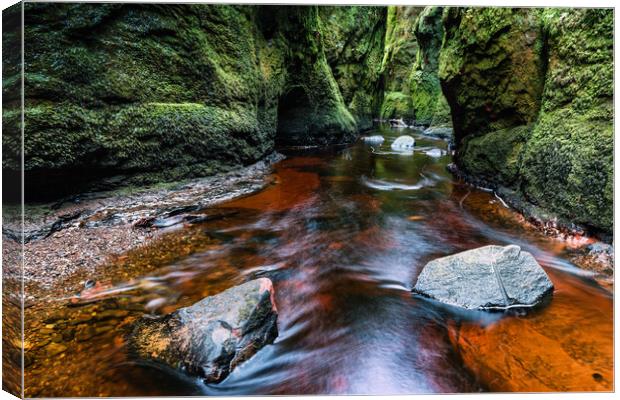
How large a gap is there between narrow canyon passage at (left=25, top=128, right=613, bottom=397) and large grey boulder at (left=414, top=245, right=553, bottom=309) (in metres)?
0.10

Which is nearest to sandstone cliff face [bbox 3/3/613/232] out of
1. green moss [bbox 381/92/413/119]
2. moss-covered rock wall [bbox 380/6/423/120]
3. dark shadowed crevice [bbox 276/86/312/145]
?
dark shadowed crevice [bbox 276/86/312/145]

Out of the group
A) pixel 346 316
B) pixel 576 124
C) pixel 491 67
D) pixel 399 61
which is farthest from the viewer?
pixel 399 61

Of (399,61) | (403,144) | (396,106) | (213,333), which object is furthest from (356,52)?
(213,333)

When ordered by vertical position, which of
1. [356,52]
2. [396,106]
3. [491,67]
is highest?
[356,52]

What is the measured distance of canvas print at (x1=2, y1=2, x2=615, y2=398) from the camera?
2.11m

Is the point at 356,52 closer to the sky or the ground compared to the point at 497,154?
closer to the sky

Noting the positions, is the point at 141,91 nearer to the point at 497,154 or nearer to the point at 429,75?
the point at 497,154

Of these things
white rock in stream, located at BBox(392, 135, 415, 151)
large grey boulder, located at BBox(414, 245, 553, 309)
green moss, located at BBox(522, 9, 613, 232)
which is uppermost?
green moss, located at BBox(522, 9, 613, 232)

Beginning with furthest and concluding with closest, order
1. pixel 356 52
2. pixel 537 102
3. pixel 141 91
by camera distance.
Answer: pixel 356 52
pixel 537 102
pixel 141 91

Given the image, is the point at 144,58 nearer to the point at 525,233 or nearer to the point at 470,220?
the point at 470,220

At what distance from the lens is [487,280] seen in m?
2.82

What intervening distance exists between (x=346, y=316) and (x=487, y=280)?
3.51 feet

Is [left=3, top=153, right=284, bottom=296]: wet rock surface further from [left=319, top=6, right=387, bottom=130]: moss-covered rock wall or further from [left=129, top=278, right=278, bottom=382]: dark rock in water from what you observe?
[left=319, top=6, right=387, bottom=130]: moss-covered rock wall

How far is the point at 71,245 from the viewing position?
366 centimetres
